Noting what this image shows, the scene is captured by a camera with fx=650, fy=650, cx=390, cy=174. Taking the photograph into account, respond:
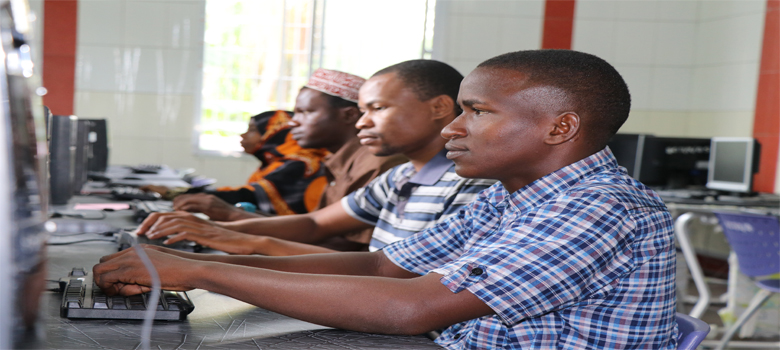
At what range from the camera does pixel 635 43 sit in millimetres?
5973

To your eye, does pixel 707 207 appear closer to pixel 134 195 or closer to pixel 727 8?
pixel 727 8

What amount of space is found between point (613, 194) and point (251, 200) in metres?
1.80

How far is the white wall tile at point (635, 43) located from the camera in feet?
19.5

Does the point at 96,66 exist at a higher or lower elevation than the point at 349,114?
higher

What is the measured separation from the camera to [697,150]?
4.41 meters

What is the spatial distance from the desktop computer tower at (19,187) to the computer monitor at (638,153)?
13.3 feet

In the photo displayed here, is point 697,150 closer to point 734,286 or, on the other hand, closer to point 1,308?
point 734,286

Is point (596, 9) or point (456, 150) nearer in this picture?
point (456, 150)

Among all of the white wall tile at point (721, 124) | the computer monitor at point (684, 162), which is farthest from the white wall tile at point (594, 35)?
the computer monitor at point (684, 162)

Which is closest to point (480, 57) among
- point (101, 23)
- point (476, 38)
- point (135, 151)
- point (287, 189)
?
point (476, 38)

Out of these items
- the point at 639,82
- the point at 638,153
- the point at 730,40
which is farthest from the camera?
the point at 639,82

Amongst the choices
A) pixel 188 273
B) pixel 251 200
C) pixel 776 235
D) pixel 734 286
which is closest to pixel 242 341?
pixel 188 273

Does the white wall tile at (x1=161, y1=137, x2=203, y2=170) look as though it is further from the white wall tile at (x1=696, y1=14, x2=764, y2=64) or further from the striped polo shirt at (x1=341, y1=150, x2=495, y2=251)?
the white wall tile at (x1=696, y1=14, x2=764, y2=64)

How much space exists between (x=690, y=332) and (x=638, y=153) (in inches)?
134
